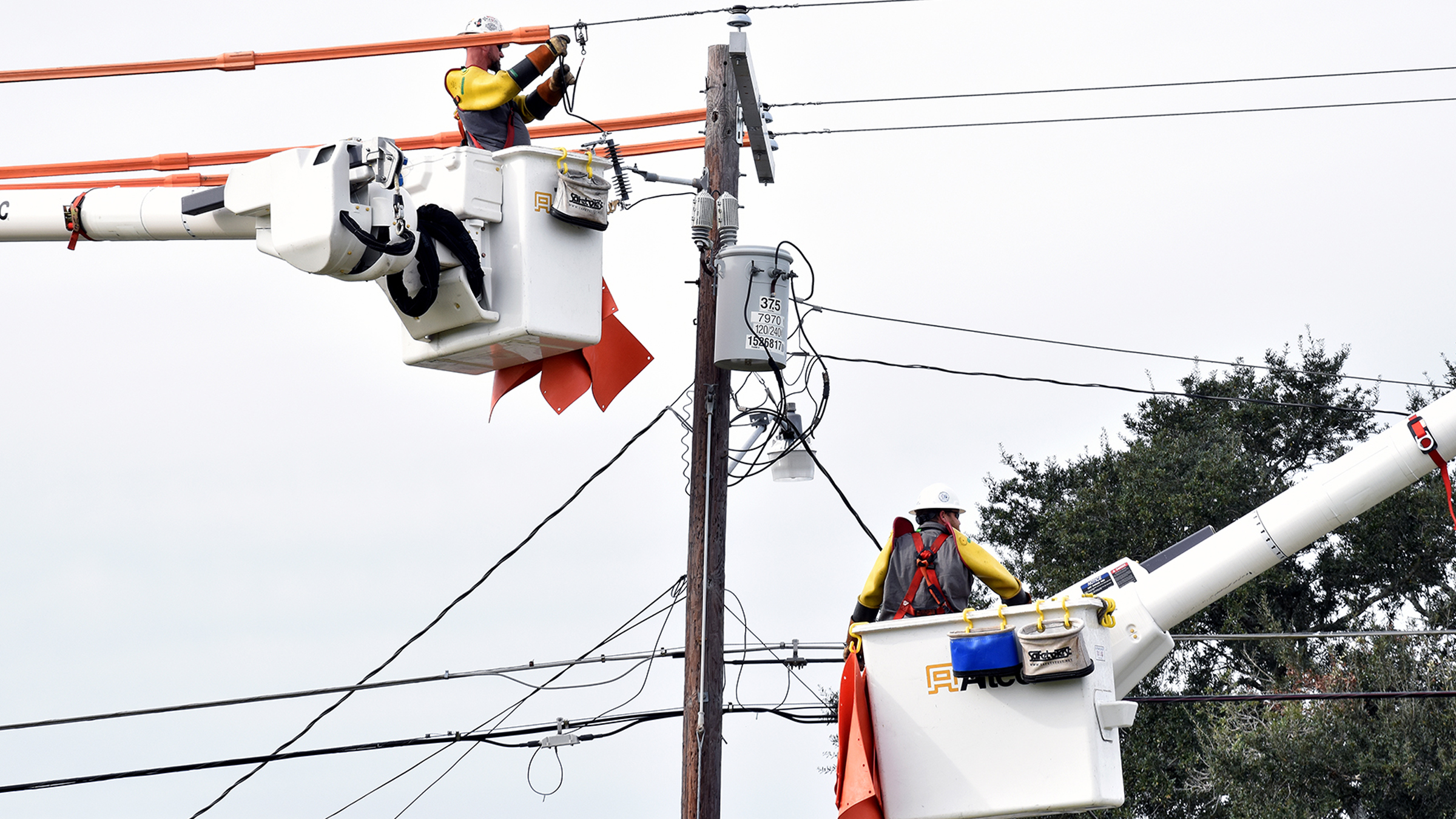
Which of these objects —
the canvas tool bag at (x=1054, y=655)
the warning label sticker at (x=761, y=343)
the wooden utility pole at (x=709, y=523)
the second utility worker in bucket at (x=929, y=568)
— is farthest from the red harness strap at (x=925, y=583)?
the warning label sticker at (x=761, y=343)

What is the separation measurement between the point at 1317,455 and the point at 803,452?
20003 mm

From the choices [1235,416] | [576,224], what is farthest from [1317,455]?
[576,224]

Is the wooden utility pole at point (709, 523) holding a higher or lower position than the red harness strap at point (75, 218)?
lower

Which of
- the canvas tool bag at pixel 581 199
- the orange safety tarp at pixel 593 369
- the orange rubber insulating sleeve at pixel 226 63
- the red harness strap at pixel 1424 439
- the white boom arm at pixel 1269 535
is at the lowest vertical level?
the white boom arm at pixel 1269 535

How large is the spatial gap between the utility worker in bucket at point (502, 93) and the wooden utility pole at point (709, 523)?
119cm

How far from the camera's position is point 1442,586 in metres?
25.2

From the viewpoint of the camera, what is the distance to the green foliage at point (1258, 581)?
69.2 ft

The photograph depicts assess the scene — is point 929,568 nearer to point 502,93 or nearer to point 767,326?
point 767,326

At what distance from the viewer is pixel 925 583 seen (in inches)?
324

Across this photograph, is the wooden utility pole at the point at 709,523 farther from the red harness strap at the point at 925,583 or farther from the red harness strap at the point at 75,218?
the red harness strap at the point at 75,218

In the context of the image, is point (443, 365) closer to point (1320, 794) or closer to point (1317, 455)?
point (1320, 794)

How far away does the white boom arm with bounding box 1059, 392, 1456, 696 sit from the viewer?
29.2 ft

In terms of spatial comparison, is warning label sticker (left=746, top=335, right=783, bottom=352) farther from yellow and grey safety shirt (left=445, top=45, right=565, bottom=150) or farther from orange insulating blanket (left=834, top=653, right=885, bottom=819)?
orange insulating blanket (left=834, top=653, right=885, bottom=819)

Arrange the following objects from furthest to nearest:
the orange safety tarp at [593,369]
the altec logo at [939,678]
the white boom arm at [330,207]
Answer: the orange safety tarp at [593,369] → the altec logo at [939,678] → the white boom arm at [330,207]
